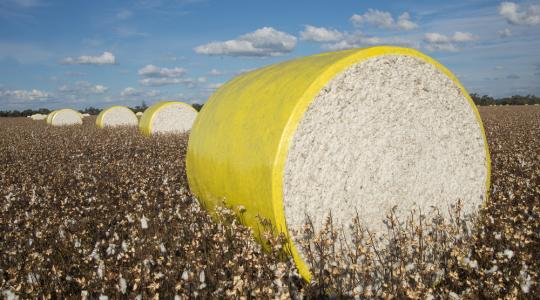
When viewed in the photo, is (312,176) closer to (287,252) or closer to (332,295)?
(287,252)

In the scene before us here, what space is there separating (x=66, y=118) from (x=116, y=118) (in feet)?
28.2

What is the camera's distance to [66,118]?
103 ft

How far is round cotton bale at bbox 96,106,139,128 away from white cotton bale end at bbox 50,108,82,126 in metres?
6.82

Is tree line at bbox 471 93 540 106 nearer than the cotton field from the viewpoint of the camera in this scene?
No

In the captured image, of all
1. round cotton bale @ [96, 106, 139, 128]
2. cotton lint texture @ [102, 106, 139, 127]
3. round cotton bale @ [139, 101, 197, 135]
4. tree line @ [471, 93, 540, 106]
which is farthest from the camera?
tree line @ [471, 93, 540, 106]

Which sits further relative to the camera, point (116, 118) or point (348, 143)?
point (116, 118)

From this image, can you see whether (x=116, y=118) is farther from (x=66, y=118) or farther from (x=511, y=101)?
(x=511, y=101)

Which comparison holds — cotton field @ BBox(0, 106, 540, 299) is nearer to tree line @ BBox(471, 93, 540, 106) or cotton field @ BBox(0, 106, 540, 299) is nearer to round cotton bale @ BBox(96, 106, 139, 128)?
round cotton bale @ BBox(96, 106, 139, 128)

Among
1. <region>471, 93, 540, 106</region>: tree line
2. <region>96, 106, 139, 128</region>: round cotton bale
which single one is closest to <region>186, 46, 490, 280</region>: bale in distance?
<region>96, 106, 139, 128</region>: round cotton bale

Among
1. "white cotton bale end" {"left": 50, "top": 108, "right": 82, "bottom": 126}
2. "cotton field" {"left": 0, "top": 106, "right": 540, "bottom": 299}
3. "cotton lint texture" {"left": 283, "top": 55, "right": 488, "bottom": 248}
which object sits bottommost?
"cotton field" {"left": 0, "top": 106, "right": 540, "bottom": 299}

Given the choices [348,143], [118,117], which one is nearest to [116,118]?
[118,117]

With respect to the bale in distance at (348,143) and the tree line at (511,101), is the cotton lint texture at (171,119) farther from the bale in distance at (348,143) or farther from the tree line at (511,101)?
the tree line at (511,101)

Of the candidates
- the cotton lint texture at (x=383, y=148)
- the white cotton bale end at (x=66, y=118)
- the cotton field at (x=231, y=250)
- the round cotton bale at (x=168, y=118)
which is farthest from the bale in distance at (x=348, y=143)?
the white cotton bale end at (x=66, y=118)

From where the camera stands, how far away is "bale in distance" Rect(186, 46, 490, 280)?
11.8 feet
